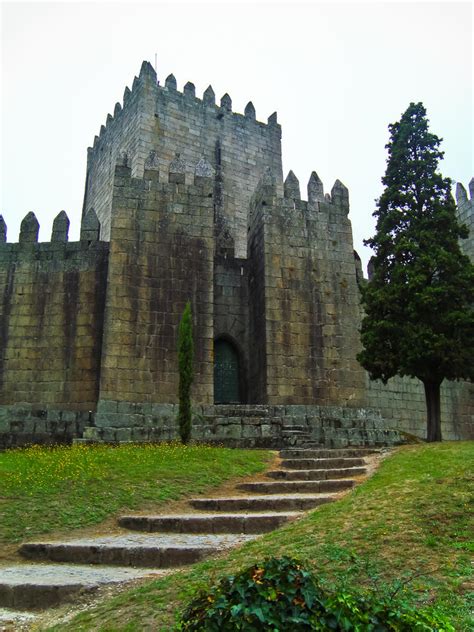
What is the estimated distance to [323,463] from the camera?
12.2m

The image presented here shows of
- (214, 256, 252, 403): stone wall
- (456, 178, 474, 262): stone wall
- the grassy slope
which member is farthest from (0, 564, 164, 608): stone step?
(456, 178, 474, 262): stone wall

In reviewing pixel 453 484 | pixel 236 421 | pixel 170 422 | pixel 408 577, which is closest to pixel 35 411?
pixel 170 422

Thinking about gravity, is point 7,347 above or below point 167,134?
below

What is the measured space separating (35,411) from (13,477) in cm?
566

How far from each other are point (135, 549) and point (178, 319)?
9734 mm

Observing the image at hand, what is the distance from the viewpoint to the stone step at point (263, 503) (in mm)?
9141

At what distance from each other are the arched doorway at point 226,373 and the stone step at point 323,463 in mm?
6495

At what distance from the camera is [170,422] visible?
1539cm

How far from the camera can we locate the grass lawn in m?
8.83

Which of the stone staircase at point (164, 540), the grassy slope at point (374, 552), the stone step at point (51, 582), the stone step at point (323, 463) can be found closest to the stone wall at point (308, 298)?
the stone step at point (323, 463)

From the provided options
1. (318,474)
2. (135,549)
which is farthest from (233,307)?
(135,549)

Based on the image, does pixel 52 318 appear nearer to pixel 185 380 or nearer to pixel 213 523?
pixel 185 380

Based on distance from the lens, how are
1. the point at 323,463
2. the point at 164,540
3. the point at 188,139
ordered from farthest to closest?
1. the point at 188,139
2. the point at 323,463
3. the point at 164,540

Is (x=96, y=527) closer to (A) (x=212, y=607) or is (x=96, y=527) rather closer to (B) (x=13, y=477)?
(B) (x=13, y=477)
